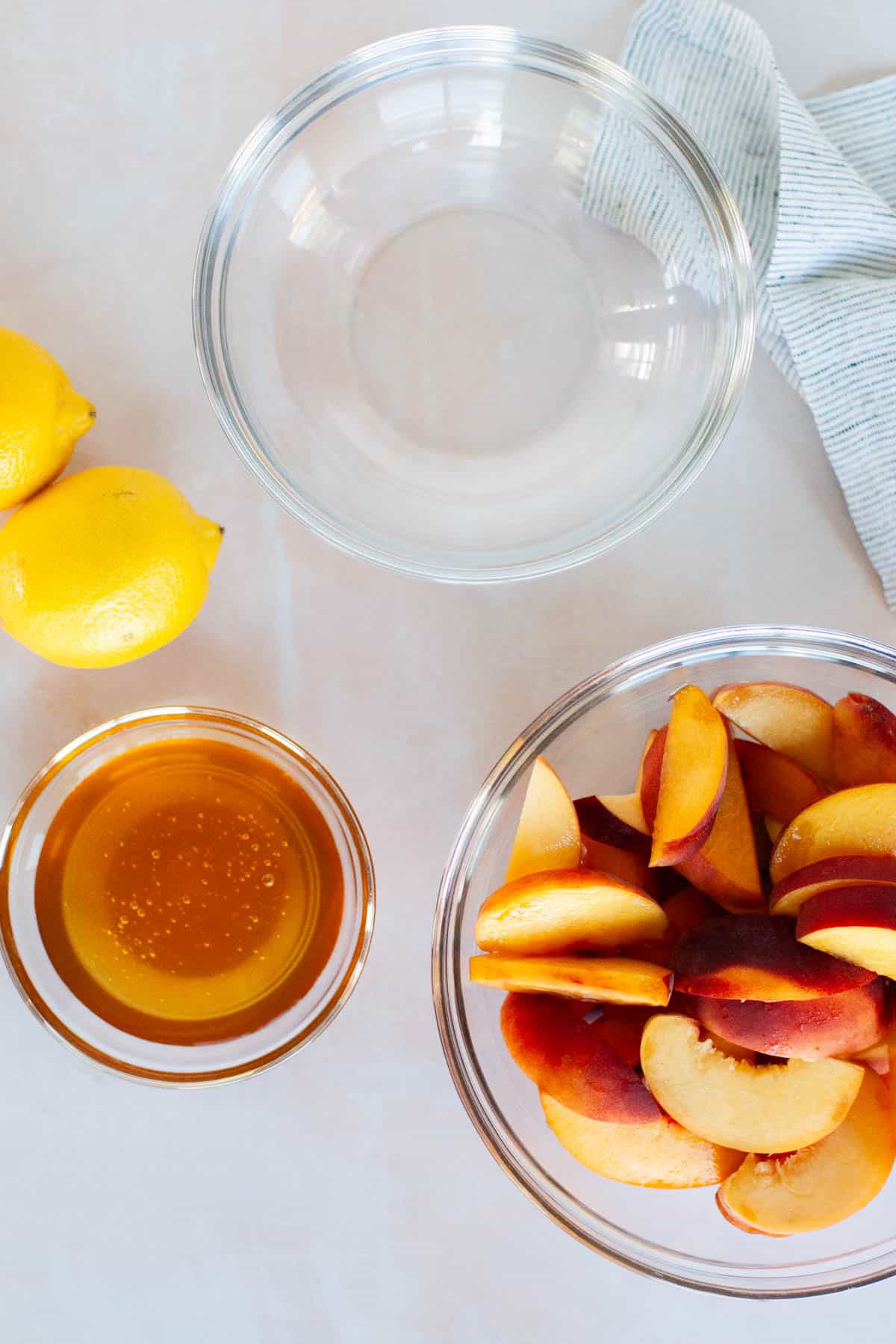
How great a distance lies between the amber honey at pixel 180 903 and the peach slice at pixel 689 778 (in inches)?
10.5

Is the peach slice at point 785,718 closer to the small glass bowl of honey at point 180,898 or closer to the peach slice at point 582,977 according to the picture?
the peach slice at point 582,977

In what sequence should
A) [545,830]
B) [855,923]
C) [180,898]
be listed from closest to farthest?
[855,923] < [545,830] < [180,898]

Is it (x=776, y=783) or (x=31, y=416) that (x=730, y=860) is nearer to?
(x=776, y=783)

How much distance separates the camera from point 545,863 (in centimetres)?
67

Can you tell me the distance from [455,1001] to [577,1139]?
121 mm

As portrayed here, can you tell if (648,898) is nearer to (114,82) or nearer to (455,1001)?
(455,1001)

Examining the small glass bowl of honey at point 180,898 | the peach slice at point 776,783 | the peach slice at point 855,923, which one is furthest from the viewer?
the small glass bowl of honey at point 180,898

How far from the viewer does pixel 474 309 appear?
0.80m

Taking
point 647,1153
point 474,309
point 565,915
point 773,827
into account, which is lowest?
point 647,1153

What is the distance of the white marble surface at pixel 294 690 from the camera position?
799 mm

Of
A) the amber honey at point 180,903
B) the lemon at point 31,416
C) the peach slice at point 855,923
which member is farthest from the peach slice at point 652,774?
the lemon at point 31,416

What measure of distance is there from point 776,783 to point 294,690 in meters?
0.34

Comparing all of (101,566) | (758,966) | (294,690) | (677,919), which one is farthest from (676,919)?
(101,566)

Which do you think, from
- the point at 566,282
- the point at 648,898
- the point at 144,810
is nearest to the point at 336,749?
the point at 144,810
